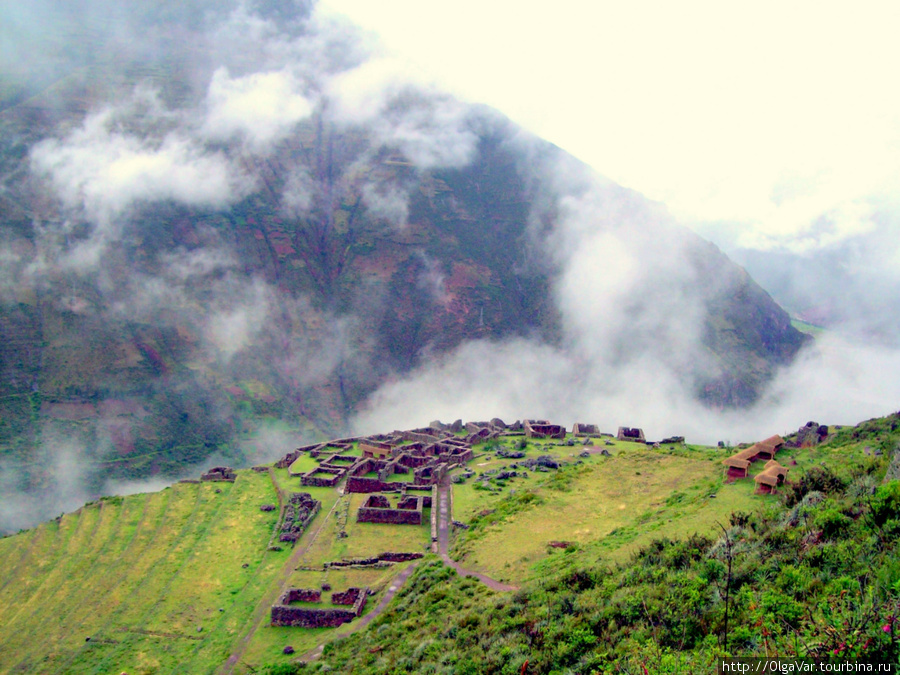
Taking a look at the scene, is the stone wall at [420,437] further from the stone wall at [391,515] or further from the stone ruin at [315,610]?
the stone ruin at [315,610]

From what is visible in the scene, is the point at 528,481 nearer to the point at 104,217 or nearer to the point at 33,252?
the point at 33,252

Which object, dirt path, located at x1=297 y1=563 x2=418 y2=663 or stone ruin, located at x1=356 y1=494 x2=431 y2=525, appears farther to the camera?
stone ruin, located at x1=356 y1=494 x2=431 y2=525

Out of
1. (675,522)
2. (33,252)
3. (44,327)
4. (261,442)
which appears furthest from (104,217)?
(675,522)

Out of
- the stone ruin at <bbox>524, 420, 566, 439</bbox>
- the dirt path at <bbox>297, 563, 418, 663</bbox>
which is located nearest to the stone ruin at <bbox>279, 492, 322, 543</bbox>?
the dirt path at <bbox>297, 563, 418, 663</bbox>

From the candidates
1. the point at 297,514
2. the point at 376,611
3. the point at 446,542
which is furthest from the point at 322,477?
the point at 376,611

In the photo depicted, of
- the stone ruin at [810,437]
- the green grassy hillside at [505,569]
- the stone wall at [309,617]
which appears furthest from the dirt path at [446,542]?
the stone ruin at [810,437]

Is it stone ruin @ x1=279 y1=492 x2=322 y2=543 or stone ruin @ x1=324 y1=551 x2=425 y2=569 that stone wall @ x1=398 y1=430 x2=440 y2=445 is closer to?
stone ruin @ x1=279 y1=492 x2=322 y2=543
